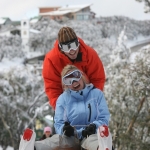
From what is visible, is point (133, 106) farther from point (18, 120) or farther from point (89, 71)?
point (89, 71)

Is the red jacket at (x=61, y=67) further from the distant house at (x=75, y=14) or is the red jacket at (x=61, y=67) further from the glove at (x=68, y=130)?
the distant house at (x=75, y=14)

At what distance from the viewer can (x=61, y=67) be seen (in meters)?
3.97

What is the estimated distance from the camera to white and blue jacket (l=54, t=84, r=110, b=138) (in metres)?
3.26

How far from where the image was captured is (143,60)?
1279cm

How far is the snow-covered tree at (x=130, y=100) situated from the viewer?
11.9 meters

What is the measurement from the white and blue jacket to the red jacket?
1.96ft

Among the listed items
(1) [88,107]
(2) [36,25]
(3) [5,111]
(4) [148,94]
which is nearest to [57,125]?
(1) [88,107]

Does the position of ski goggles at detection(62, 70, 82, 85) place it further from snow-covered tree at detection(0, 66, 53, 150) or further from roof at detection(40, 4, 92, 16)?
roof at detection(40, 4, 92, 16)

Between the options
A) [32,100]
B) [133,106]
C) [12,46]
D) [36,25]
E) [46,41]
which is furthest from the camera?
[36,25]

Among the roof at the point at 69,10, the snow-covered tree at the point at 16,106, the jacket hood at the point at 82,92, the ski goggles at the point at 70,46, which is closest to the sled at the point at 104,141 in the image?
the jacket hood at the point at 82,92

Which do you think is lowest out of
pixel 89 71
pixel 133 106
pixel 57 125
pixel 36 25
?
pixel 133 106

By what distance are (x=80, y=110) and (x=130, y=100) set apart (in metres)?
12.2

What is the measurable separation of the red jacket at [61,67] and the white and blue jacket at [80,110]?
23.5 inches

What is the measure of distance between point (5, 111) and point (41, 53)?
28353 mm
